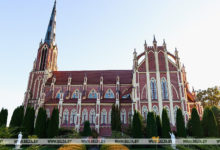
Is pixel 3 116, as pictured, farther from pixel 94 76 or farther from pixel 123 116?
pixel 123 116

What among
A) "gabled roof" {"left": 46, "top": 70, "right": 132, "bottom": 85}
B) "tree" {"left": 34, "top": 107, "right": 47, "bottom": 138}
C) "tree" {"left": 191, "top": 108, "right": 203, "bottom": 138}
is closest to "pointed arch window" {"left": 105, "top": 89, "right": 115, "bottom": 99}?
"gabled roof" {"left": 46, "top": 70, "right": 132, "bottom": 85}

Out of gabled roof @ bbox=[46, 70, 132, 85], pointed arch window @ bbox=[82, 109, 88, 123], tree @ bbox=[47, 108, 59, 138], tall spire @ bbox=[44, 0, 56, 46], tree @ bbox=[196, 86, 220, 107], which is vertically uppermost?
tall spire @ bbox=[44, 0, 56, 46]

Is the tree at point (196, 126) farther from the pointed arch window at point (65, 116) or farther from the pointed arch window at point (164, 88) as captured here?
the pointed arch window at point (65, 116)

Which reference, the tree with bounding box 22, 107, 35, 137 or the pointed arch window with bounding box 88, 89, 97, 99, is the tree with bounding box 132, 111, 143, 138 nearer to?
the pointed arch window with bounding box 88, 89, 97, 99

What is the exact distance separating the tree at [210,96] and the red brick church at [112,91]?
9.53 metres

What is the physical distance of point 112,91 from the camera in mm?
38344

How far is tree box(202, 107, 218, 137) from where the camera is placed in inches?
930

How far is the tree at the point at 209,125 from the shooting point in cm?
2361

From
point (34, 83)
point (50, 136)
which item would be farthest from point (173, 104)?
point (34, 83)

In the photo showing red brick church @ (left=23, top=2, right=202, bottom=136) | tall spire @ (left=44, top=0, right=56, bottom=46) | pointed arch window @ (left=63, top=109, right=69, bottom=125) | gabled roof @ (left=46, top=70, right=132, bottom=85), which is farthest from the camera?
tall spire @ (left=44, top=0, right=56, bottom=46)

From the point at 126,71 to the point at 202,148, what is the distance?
27108mm

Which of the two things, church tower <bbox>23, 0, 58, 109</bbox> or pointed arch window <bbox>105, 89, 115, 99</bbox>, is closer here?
church tower <bbox>23, 0, 58, 109</bbox>

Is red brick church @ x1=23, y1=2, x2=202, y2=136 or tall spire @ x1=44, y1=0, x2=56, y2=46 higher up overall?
tall spire @ x1=44, y1=0, x2=56, y2=46

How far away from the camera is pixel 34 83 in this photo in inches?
1560
